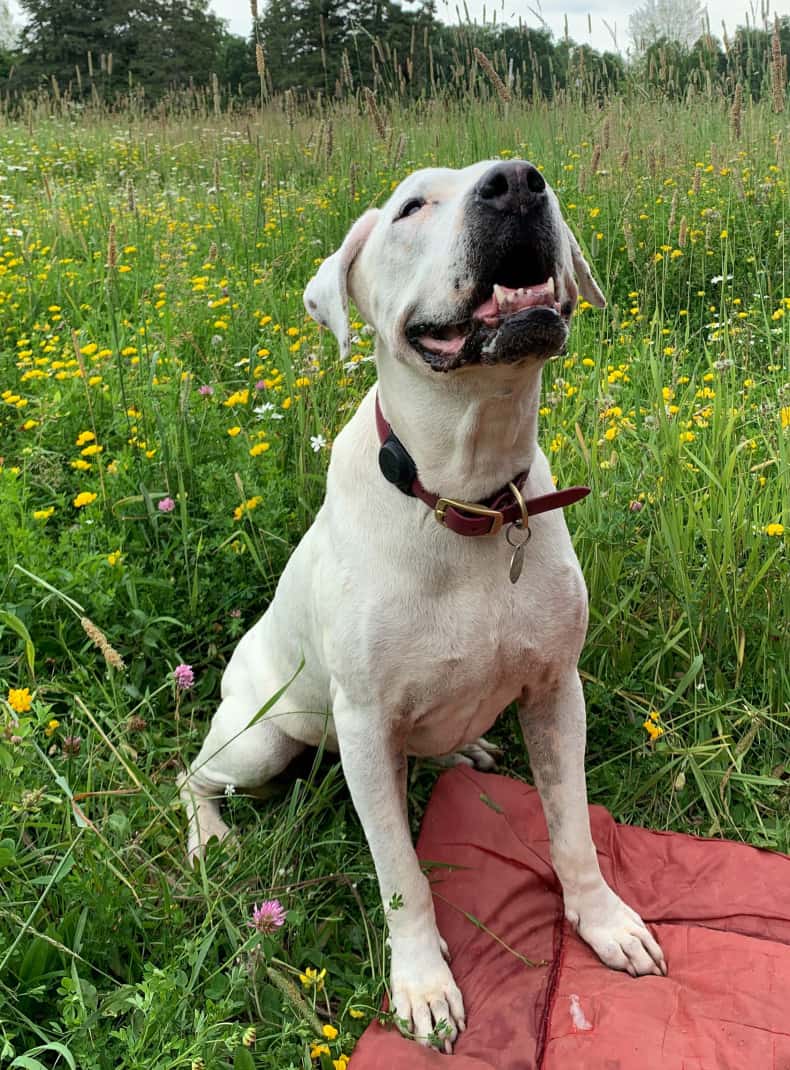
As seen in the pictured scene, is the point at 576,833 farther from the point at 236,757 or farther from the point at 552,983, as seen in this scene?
the point at 236,757

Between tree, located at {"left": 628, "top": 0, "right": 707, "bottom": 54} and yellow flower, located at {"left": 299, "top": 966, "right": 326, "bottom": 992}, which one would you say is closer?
yellow flower, located at {"left": 299, "top": 966, "right": 326, "bottom": 992}

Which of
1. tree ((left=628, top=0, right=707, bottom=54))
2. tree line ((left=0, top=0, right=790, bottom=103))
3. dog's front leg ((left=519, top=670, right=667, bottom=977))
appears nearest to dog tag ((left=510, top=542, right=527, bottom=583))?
dog's front leg ((left=519, top=670, right=667, bottom=977))

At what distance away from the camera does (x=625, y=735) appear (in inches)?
95.7

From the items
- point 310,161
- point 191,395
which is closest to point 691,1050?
point 191,395

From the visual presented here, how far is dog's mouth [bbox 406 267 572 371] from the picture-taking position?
1.47m

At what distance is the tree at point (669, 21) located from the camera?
14.2 ft

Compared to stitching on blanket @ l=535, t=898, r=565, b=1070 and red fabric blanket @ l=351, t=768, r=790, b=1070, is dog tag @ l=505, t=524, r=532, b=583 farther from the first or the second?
stitching on blanket @ l=535, t=898, r=565, b=1070

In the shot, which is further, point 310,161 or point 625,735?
point 310,161

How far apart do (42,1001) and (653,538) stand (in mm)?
2005

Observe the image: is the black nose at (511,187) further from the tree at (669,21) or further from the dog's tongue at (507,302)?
the tree at (669,21)

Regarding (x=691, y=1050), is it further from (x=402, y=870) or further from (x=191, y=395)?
(x=191, y=395)

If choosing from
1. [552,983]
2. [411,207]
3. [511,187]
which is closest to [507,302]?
[511,187]

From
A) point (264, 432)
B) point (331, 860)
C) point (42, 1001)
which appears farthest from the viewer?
point (264, 432)

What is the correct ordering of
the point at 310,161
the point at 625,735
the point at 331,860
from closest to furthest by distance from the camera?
1. the point at 331,860
2. the point at 625,735
3. the point at 310,161
